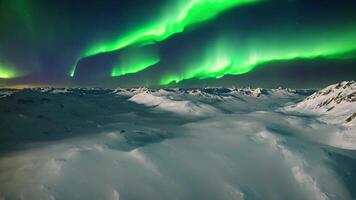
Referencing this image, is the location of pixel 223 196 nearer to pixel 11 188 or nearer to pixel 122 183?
pixel 122 183

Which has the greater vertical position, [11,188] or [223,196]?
[11,188]

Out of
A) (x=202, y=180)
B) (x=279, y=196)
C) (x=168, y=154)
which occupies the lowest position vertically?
(x=279, y=196)

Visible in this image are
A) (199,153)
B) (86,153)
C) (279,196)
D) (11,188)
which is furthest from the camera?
(199,153)

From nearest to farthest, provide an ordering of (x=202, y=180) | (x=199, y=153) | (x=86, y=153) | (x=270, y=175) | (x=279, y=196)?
1. (x=279, y=196)
2. (x=202, y=180)
3. (x=270, y=175)
4. (x=86, y=153)
5. (x=199, y=153)

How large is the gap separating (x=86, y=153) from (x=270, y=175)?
88.0 metres

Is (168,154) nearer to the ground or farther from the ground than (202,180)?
farther from the ground

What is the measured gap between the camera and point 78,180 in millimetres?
137125

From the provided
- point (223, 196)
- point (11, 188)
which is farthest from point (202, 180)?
point (11, 188)

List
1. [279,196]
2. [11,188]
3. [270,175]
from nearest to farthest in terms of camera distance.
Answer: [11,188]
[279,196]
[270,175]

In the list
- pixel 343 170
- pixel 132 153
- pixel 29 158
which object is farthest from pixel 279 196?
pixel 29 158

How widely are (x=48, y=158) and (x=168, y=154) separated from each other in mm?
58618

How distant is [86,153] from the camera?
17312cm

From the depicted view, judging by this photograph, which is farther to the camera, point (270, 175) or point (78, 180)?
point (270, 175)

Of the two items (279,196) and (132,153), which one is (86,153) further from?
(279,196)
